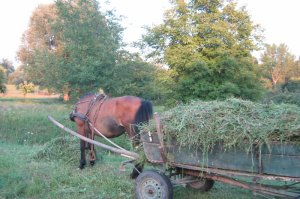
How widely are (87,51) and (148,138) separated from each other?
467 inches

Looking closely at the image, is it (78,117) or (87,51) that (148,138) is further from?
(87,51)

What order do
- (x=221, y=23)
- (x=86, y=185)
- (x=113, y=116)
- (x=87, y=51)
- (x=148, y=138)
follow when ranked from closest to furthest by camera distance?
(x=148, y=138) → (x=86, y=185) → (x=113, y=116) → (x=87, y=51) → (x=221, y=23)

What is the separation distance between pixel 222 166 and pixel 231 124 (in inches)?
20.8

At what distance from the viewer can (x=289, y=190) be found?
4094 millimetres

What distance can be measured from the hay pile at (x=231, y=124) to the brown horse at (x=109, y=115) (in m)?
2.10

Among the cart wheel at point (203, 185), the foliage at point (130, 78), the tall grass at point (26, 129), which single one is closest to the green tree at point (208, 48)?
the foliage at point (130, 78)

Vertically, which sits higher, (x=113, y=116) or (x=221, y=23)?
(x=221, y=23)

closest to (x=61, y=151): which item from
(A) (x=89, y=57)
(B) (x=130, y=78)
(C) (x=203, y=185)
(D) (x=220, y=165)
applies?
(C) (x=203, y=185)

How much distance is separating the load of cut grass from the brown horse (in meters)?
0.65

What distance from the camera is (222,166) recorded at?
12.7 ft

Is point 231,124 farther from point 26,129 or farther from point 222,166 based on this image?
point 26,129

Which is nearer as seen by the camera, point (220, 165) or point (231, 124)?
point (231, 124)

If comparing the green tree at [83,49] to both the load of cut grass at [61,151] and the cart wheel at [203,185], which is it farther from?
the cart wheel at [203,185]

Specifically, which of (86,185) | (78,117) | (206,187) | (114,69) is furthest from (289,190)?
(114,69)
